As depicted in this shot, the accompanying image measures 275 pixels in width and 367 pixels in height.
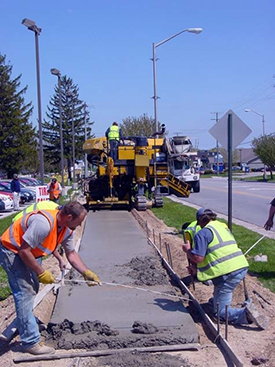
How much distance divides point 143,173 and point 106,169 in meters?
1.63

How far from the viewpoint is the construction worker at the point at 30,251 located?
17.3 feet

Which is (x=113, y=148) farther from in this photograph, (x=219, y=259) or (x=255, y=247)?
(x=219, y=259)

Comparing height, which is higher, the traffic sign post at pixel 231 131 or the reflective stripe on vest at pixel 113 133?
the reflective stripe on vest at pixel 113 133

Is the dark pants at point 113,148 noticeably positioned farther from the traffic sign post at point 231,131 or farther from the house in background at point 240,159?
the house in background at point 240,159

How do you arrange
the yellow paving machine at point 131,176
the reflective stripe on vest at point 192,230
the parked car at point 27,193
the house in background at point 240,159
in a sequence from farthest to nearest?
the house in background at point 240,159 → the parked car at point 27,193 → the yellow paving machine at point 131,176 → the reflective stripe on vest at point 192,230

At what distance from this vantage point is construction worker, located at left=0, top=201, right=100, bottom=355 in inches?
208

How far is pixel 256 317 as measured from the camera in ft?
20.4

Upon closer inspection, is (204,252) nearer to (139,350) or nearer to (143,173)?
(139,350)

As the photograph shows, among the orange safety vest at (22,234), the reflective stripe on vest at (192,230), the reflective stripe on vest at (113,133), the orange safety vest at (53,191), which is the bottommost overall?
the orange safety vest at (53,191)

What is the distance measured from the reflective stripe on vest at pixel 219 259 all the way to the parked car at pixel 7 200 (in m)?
19.3

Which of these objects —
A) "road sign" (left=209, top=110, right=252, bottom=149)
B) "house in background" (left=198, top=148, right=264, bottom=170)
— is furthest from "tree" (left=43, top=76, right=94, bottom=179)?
"road sign" (left=209, top=110, right=252, bottom=149)

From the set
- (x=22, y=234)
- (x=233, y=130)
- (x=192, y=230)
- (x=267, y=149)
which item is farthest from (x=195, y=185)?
(x=22, y=234)

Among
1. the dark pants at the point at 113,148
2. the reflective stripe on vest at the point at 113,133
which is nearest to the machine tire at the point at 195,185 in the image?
the dark pants at the point at 113,148

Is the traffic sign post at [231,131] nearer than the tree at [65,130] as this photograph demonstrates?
Yes
